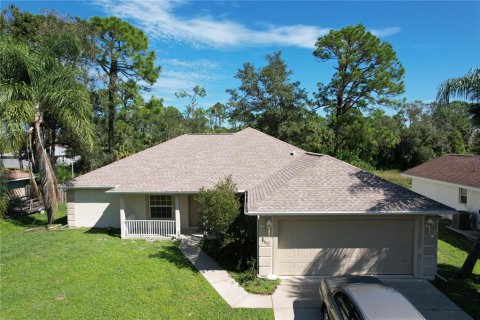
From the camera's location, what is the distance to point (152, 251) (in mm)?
13961

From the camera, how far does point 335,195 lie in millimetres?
11430

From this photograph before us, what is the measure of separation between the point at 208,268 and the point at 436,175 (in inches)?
727

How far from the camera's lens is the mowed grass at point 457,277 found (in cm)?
943

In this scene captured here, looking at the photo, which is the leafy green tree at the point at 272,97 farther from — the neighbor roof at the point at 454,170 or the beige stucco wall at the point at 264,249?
the beige stucco wall at the point at 264,249

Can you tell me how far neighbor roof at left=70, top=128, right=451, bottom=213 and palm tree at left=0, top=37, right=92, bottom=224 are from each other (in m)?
3.23

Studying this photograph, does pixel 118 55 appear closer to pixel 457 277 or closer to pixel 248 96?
pixel 248 96

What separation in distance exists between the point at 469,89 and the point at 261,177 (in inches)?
380

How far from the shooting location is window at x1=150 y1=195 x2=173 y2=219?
17406 millimetres

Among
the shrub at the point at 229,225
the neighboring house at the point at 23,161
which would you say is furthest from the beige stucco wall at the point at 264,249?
the neighboring house at the point at 23,161

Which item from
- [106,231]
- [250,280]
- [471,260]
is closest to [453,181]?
[471,260]

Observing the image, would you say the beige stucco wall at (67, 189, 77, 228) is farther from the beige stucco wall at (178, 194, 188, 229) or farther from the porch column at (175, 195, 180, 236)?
the porch column at (175, 195, 180, 236)

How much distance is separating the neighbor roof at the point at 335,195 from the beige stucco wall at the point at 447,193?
31.5 ft

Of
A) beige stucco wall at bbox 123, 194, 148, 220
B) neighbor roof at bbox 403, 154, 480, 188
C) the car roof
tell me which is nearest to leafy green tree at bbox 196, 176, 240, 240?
the car roof

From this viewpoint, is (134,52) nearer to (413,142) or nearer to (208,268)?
(208,268)
